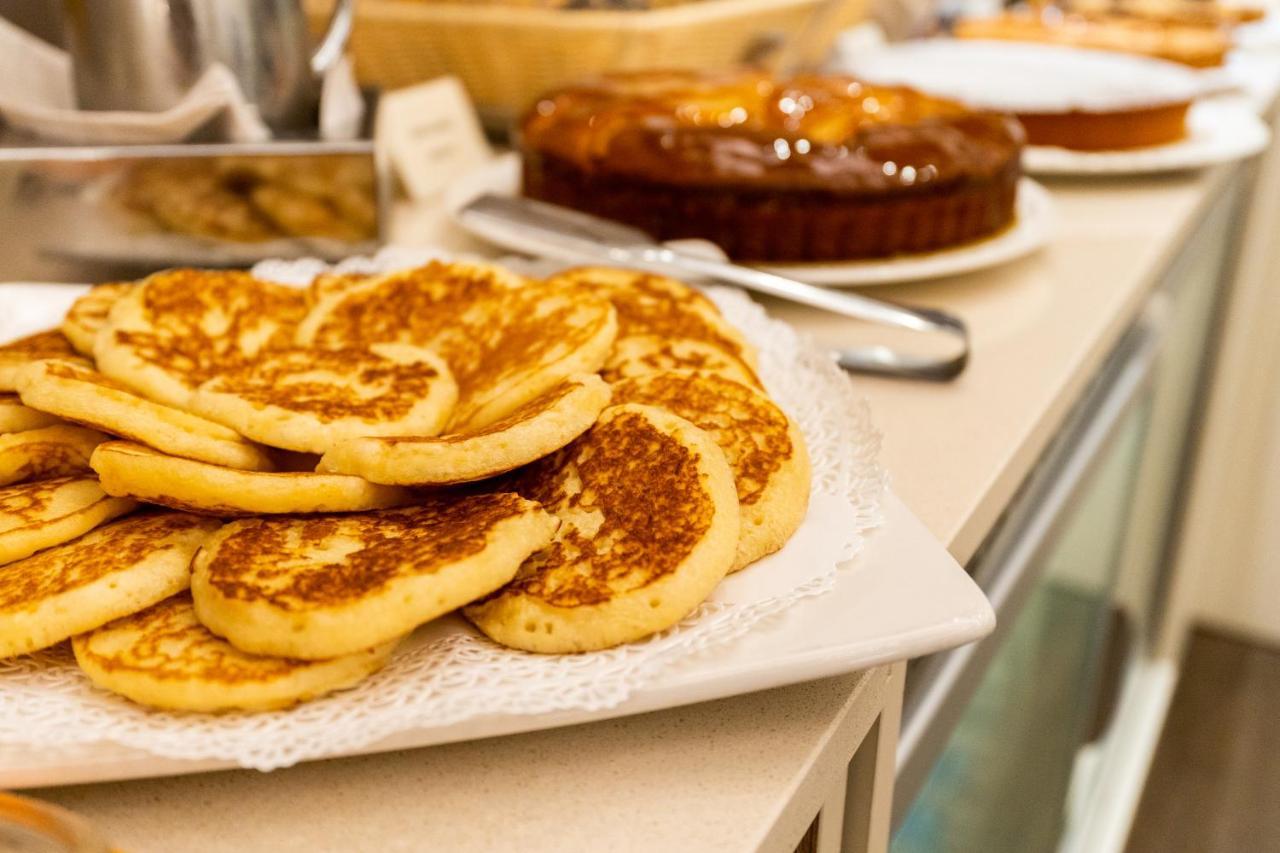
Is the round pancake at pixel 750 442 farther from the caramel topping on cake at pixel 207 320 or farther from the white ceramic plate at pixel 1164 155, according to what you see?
the white ceramic plate at pixel 1164 155

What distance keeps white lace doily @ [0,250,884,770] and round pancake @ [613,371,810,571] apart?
0.05 feet

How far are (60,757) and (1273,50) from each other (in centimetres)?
313

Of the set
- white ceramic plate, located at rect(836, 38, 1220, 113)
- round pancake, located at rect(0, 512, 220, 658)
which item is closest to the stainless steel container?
round pancake, located at rect(0, 512, 220, 658)

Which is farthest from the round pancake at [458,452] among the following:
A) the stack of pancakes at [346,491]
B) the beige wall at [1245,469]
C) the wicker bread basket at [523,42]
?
the beige wall at [1245,469]

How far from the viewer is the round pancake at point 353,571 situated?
21.7 inches

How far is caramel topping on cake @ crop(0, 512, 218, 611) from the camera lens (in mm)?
584

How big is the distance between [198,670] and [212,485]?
11 cm

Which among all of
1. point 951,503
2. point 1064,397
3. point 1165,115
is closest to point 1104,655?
→ point 1165,115

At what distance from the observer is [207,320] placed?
0.88 m

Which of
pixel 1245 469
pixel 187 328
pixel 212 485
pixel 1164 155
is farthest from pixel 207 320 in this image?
pixel 1245 469

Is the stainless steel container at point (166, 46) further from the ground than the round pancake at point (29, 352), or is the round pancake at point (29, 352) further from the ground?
the stainless steel container at point (166, 46)

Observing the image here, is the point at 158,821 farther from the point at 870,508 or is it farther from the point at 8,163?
the point at 8,163

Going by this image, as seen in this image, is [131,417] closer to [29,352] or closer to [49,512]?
[49,512]

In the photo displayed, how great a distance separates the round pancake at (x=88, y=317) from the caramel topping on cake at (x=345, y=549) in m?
0.30
